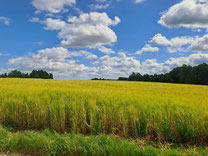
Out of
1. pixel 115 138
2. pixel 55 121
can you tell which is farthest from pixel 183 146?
pixel 55 121

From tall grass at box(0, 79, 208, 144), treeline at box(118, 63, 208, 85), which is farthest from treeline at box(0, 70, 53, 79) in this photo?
tall grass at box(0, 79, 208, 144)

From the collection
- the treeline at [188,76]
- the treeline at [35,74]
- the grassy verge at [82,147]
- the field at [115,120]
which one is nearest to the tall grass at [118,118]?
the field at [115,120]

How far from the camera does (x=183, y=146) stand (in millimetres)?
2816

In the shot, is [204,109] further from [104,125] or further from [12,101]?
[12,101]

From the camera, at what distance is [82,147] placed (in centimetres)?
249

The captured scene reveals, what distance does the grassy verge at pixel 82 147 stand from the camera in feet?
7.60

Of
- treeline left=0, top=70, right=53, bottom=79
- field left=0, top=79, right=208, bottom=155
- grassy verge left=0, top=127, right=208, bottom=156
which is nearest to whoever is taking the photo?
grassy verge left=0, top=127, right=208, bottom=156

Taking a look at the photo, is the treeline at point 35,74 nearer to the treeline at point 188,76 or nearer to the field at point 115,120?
the treeline at point 188,76

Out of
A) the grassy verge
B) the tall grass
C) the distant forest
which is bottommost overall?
the grassy verge

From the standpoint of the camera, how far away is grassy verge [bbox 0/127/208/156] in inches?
91.2

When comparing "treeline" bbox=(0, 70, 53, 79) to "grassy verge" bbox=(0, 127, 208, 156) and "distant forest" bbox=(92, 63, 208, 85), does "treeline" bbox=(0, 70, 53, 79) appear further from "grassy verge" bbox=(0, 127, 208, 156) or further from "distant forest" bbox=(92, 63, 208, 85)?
"grassy verge" bbox=(0, 127, 208, 156)

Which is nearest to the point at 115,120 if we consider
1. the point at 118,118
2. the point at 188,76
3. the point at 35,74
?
the point at 118,118

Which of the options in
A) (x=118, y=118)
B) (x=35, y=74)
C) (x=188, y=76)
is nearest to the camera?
(x=118, y=118)

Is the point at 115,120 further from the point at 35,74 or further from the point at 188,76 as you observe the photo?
the point at 35,74
